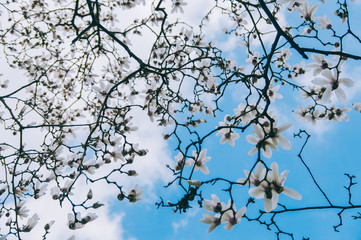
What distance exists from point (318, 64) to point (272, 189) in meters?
1.12

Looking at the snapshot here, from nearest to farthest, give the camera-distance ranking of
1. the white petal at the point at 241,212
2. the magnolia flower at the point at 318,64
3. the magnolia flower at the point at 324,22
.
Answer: the white petal at the point at 241,212, the magnolia flower at the point at 318,64, the magnolia flower at the point at 324,22

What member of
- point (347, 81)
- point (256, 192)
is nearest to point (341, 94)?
point (347, 81)

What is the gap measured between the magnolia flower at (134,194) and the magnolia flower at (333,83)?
71.4 inches

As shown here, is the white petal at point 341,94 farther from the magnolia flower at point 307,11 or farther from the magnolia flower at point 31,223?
the magnolia flower at point 31,223

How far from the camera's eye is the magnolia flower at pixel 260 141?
1.52 metres

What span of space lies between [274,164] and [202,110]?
2.99 m

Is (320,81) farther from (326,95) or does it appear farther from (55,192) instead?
(55,192)

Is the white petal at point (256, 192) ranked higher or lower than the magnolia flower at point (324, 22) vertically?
lower

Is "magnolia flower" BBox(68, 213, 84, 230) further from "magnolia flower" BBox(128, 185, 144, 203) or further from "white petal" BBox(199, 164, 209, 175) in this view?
"white petal" BBox(199, 164, 209, 175)

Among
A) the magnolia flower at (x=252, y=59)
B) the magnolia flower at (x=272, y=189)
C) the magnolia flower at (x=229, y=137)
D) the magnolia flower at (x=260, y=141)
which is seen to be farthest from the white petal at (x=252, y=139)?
the magnolia flower at (x=252, y=59)

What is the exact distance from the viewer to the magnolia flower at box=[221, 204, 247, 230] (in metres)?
1.48

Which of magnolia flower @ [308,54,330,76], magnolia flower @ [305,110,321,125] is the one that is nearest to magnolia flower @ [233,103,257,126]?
magnolia flower @ [308,54,330,76]

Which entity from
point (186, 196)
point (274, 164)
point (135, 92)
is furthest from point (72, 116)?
point (274, 164)

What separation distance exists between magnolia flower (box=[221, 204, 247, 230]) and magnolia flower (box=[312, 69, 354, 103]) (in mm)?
896
